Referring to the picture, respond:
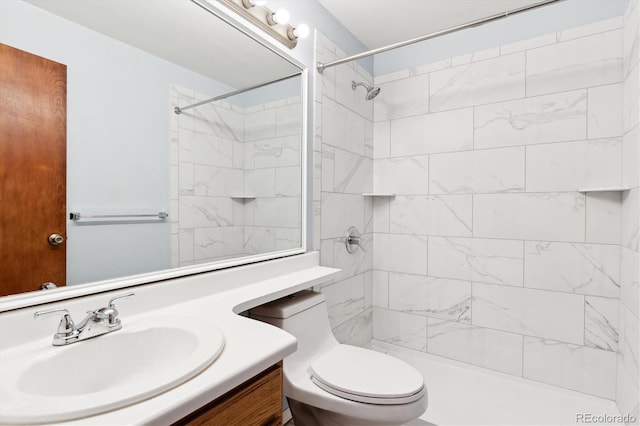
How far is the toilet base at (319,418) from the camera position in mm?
1296

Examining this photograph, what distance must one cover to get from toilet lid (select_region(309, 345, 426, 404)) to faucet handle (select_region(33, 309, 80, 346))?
2.87 ft

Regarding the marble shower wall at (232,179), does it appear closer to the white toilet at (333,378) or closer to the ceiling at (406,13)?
the white toilet at (333,378)

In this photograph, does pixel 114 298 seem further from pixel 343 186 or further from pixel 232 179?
pixel 343 186

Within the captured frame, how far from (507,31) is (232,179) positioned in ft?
6.46

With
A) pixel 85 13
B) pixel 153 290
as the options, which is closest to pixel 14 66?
pixel 85 13

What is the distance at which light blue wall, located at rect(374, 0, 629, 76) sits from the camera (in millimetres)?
1873

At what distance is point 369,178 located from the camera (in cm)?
257

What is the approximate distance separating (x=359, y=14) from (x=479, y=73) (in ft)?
2.89

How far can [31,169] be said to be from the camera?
91 centimetres

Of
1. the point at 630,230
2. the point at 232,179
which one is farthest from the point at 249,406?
the point at 630,230

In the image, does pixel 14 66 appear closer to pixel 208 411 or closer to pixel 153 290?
pixel 153 290

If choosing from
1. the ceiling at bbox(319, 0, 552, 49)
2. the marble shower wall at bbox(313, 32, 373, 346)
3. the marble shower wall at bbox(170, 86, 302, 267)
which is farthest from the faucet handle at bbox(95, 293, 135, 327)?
the ceiling at bbox(319, 0, 552, 49)
